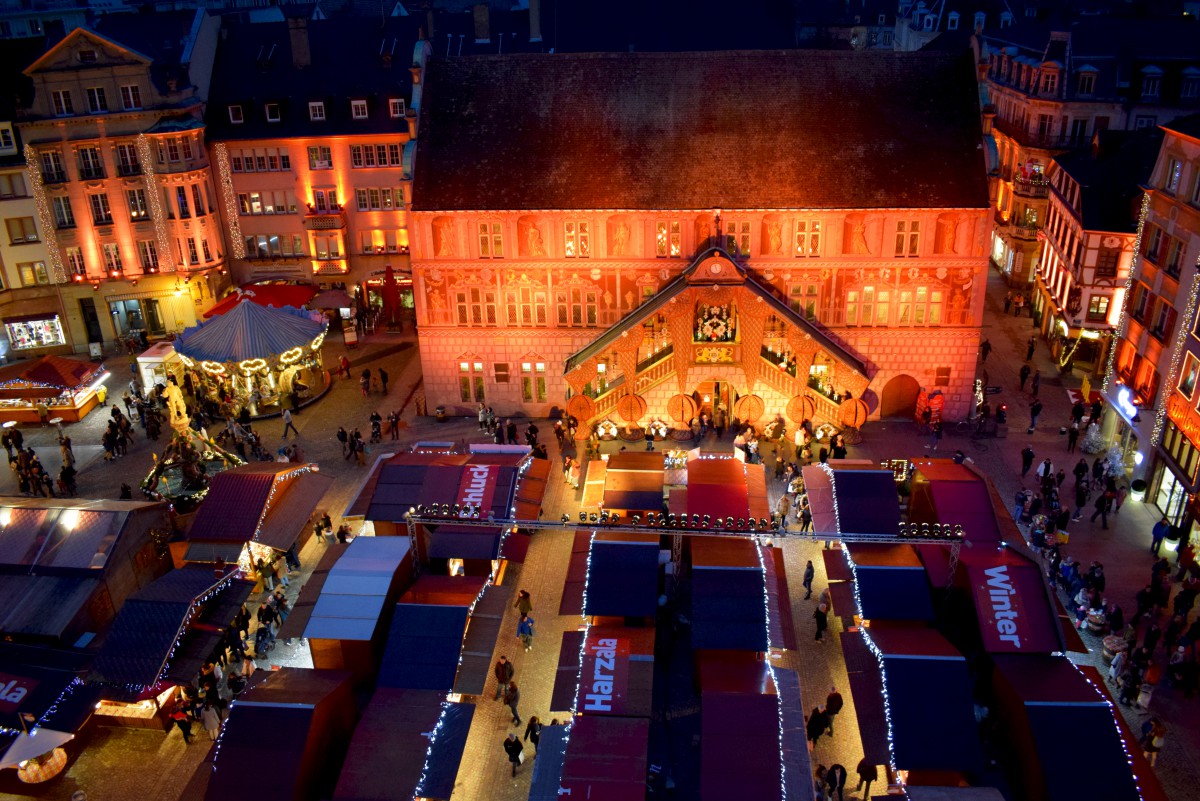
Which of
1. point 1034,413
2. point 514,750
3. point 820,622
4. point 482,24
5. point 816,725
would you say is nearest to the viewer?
point 514,750

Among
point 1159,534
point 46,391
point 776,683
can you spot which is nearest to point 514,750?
point 776,683

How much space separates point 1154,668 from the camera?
1270 inches

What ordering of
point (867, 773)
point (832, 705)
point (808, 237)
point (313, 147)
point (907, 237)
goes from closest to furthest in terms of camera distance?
point (867, 773), point (832, 705), point (907, 237), point (808, 237), point (313, 147)

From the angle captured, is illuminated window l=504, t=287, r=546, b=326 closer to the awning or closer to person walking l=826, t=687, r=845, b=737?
the awning

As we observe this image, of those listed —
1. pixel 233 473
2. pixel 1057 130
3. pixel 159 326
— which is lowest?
pixel 159 326

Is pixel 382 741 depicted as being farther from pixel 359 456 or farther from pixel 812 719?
pixel 359 456

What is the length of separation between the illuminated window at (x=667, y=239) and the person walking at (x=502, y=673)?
2447 centimetres

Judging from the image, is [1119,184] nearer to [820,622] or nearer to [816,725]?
[820,622]

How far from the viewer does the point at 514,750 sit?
97.8ft

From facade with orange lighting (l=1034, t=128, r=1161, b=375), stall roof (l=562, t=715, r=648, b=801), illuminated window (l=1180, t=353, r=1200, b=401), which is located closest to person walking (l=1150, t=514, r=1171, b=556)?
illuminated window (l=1180, t=353, r=1200, b=401)

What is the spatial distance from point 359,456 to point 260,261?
81.7ft

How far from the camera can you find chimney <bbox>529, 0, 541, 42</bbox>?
73.0m

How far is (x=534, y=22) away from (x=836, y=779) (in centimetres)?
6106

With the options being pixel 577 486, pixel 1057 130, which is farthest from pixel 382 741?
pixel 1057 130
